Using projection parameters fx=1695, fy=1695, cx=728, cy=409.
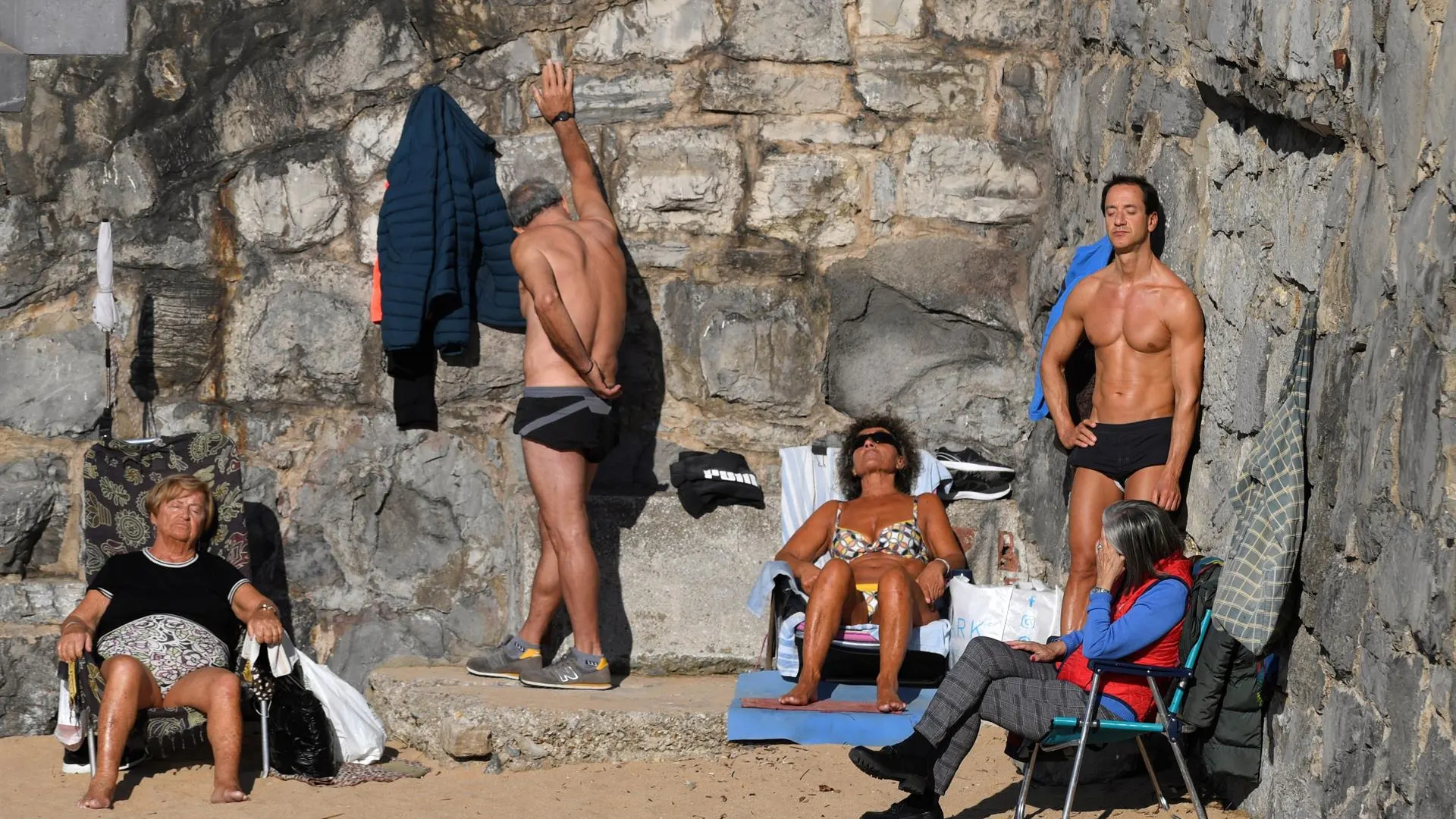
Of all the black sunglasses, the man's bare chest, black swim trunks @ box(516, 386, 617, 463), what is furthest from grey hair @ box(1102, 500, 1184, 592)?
black swim trunks @ box(516, 386, 617, 463)

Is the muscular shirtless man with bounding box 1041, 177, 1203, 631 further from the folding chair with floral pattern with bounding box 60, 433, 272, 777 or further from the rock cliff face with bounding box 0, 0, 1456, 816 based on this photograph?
the folding chair with floral pattern with bounding box 60, 433, 272, 777

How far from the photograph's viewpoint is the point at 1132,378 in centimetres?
502

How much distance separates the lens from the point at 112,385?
6.27 meters

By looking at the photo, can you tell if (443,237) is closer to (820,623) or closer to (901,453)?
(901,453)

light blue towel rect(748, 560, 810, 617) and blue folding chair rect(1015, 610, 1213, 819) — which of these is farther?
light blue towel rect(748, 560, 810, 617)

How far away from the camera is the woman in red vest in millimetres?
4141

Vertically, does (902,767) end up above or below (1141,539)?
below

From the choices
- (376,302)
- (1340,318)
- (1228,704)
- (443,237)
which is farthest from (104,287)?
(1340,318)

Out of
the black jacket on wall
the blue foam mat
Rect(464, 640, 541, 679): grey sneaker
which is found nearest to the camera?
the black jacket on wall

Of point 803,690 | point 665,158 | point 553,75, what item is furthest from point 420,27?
point 803,690

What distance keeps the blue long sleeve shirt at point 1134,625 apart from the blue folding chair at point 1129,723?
56 mm

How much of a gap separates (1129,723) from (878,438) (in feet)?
6.90

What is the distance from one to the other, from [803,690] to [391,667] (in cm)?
176

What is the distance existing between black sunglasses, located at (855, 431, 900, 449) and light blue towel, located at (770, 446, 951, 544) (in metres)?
0.17
